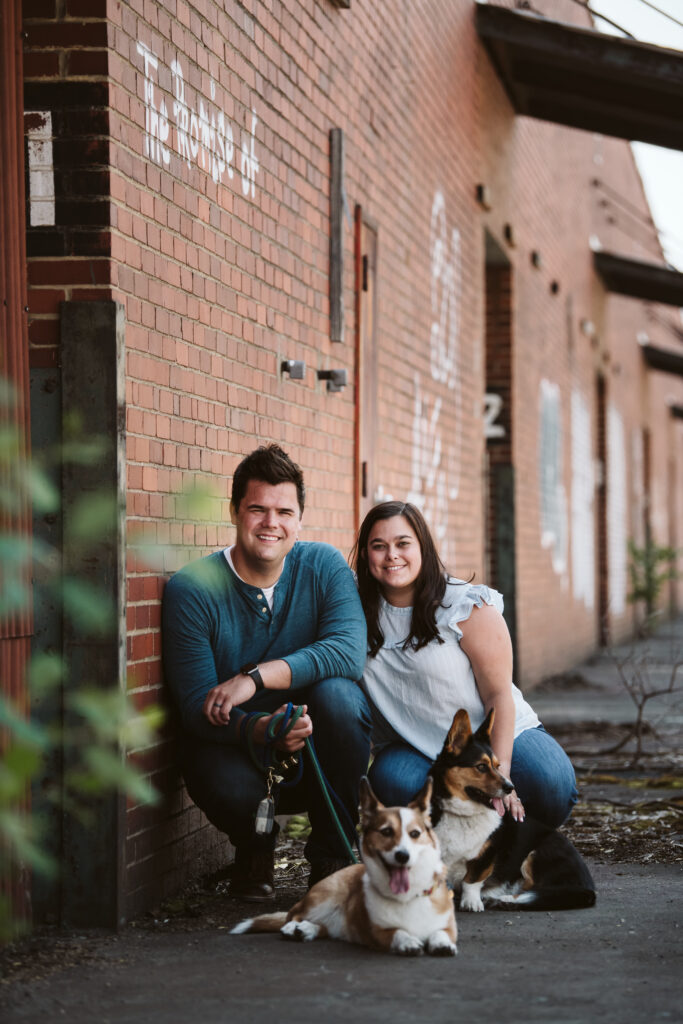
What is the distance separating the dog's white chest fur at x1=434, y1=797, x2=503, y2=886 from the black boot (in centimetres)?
63

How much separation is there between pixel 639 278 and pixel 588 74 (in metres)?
7.47

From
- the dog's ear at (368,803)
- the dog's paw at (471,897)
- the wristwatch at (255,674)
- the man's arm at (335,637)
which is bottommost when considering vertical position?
the dog's paw at (471,897)

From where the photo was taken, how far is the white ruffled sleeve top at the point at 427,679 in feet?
15.1

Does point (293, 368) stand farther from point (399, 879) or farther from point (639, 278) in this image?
point (639, 278)

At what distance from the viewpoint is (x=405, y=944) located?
366 cm

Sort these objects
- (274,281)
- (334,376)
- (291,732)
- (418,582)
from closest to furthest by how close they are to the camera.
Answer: (291,732) < (418,582) < (274,281) < (334,376)

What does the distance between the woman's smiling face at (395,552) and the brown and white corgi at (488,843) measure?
24.5 inches

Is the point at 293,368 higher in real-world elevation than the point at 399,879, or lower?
higher

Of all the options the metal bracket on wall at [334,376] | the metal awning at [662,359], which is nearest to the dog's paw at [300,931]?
the metal bracket on wall at [334,376]

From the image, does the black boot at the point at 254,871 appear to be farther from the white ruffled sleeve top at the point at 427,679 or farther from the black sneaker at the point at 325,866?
the white ruffled sleeve top at the point at 427,679

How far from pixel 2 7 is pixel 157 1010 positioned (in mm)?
2763

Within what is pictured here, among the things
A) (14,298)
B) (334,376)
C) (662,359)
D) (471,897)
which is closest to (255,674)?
(471,897)

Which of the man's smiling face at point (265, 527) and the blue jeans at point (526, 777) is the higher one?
the man's smiling face at point (265, 527)

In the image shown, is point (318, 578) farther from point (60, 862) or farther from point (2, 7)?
point (2, 7)
